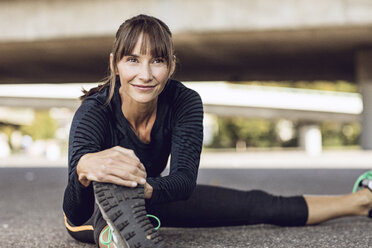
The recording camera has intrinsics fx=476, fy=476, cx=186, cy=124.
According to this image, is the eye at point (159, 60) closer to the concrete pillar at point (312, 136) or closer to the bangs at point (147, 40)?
the bangs at point (147, 40)

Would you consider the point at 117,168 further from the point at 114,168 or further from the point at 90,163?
the point at 90,163

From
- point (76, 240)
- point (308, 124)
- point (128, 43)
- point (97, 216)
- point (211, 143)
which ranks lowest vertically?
point (211, 143)

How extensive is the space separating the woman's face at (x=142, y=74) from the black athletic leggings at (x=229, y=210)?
2.44ft

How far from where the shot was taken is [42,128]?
47812 millimetres

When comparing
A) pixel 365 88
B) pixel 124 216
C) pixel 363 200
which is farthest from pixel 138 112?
pixel 365 88

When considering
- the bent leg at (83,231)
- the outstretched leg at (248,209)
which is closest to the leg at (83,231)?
the bent leg at (83,231)

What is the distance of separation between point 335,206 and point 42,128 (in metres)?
47.4

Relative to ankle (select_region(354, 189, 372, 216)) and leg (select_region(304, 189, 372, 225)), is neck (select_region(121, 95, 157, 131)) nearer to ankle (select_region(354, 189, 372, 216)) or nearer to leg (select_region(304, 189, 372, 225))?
leg (select_region(304, 189, 372, 225))

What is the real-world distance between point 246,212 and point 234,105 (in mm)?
28195

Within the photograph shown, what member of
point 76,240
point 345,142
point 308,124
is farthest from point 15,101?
point 76,240

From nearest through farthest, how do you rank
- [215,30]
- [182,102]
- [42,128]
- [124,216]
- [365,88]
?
[124,216], [182,102], [215,30], [365,88], [42,128]

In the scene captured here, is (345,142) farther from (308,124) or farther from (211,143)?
(211,143)

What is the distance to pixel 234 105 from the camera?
101ft

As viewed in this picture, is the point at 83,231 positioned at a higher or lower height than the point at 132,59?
lower
